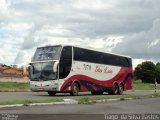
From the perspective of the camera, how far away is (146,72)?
14400 centimetres

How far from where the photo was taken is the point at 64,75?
31.1 meters

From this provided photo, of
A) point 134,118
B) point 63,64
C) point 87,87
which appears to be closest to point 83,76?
point 87,87

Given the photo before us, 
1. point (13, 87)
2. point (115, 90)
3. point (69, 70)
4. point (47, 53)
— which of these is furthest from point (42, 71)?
point (13, 87)

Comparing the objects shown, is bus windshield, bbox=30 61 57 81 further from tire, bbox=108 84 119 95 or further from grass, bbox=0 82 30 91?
grass, bbox=0 82 30 91

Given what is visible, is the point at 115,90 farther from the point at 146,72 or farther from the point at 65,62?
the point at 146,72

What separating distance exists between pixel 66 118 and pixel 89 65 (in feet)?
65.9

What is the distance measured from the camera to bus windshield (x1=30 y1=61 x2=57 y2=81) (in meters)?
30.7

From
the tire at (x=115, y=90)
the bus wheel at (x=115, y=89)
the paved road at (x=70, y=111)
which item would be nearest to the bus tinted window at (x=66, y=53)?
the tire at (x=115, y=90)

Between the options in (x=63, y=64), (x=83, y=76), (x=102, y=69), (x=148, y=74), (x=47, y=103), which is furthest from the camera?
(x=148, y=74)

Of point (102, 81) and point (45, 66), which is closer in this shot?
point (45, 66)

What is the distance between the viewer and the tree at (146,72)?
471 feet

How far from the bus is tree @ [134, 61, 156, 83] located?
108020 mm

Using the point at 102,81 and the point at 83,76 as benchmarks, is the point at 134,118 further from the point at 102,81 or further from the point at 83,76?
the point at 102,81

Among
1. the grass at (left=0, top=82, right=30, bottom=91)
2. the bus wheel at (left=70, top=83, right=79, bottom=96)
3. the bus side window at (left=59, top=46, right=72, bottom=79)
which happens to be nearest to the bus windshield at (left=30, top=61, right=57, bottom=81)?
the bus side window at (left=59, top=46, right=72, bottom=79)
